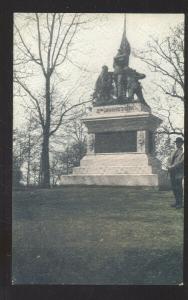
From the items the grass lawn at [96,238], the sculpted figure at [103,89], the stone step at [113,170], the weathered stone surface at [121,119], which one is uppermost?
the sculpted figure at [103,89]

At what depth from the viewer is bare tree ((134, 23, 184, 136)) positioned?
319 inches

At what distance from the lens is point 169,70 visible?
823cm

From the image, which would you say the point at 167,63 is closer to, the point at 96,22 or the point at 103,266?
the point at 96,22

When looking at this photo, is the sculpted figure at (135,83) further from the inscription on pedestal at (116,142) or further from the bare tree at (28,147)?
the bare tree at (28,147)

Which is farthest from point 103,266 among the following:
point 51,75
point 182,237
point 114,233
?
point 51,75

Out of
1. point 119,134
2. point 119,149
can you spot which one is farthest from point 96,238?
point 119,134

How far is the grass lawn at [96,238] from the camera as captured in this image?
7.42 m

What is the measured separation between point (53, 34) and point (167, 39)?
2007 mm

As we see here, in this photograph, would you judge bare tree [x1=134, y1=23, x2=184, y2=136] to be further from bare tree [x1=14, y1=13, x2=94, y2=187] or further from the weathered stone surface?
bare tree [x1=14, y1=13, x2=94, y2=187]

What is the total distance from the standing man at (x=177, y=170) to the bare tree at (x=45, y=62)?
1999 millimetres

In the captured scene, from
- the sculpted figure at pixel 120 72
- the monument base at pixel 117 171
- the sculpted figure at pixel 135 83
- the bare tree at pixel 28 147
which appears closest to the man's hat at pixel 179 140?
the monument base at pixel 117 171

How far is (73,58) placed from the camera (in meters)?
8.12

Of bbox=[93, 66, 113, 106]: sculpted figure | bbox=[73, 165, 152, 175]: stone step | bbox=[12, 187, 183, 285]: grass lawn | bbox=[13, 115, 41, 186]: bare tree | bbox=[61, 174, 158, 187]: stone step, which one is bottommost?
bbox=[12, 187, 183, 285]: grass lawn

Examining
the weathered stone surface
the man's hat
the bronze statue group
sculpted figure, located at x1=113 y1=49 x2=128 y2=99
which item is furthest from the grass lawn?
sculpted figure, located at x1=113 y1=49 x2=128 y2=99
